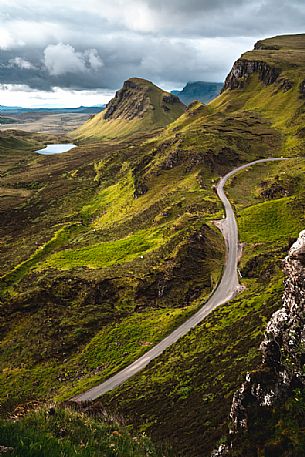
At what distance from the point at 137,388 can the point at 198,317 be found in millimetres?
19296

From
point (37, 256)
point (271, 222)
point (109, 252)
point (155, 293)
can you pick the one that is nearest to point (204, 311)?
point (155, 293)

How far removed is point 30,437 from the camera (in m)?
11.1

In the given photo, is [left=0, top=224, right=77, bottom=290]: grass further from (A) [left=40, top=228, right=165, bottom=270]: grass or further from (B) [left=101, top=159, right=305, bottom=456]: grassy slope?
(B) [left=101, top=159, right=305, bottom=456]: grassy slope

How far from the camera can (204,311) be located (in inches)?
2368

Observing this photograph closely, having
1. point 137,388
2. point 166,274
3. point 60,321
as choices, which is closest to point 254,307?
point 137,388

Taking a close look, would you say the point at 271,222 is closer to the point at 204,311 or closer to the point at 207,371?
the point at 204,311

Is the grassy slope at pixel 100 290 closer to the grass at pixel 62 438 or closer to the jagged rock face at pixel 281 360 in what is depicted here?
the jagged rock face at pixel 281 360

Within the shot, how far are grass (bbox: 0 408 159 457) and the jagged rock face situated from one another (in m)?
5.90

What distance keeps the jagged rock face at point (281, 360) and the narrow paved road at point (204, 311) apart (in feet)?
97.4

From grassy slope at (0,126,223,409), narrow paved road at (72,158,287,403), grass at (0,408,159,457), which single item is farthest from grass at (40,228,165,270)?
grass at (0,408,159,457)

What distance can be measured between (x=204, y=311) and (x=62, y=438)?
49.5 m

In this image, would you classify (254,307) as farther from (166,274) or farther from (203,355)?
(166,274)

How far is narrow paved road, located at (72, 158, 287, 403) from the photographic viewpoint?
156 feet

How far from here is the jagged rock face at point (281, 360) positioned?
19.1 m
